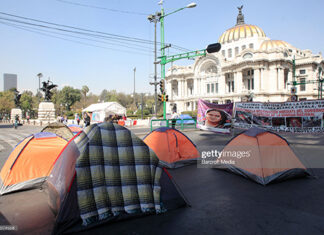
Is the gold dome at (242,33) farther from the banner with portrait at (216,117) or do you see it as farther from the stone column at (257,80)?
the banner with portrait at (216,117)

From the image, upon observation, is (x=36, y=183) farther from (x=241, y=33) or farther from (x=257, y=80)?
(x=241, y=33)

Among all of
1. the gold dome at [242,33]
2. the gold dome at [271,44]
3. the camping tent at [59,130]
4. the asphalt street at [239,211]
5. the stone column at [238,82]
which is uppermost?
the gold dome at [242,33]

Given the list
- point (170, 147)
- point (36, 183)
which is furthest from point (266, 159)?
point (36, 183)

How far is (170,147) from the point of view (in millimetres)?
7191

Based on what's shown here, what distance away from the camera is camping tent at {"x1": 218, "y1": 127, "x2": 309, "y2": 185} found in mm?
5668

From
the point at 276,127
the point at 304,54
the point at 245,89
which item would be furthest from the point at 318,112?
the point at 304,54

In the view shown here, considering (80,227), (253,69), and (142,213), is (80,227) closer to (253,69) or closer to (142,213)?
(142,213)

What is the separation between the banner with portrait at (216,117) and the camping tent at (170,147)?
117 inches

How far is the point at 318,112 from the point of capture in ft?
27.1

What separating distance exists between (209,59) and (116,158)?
6111 cm

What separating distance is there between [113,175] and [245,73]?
2419 inches

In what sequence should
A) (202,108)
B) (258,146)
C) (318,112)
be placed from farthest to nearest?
(202,108)
(318,112)
(258,146)

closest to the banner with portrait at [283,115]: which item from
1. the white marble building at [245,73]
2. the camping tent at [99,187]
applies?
the camping tent at [99,187]

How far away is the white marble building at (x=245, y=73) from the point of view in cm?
5291
